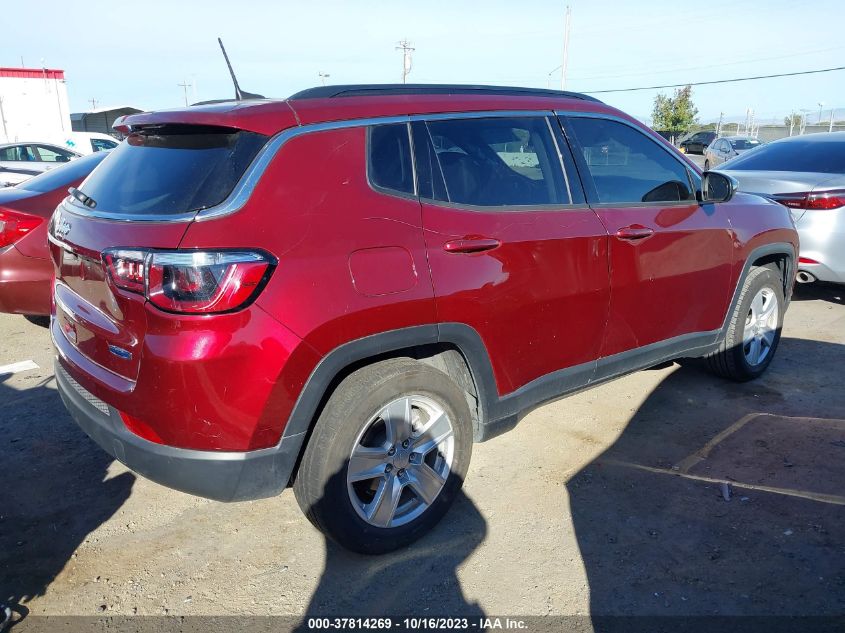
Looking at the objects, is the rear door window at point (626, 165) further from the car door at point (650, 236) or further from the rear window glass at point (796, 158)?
the rear window glass at point (796, 158)

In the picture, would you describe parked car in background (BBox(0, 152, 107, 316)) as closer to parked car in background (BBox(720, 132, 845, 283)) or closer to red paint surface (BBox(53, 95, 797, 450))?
red paint surface (BBox(53, 95, 797, 450))

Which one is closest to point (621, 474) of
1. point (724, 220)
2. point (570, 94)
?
point (724, 220)

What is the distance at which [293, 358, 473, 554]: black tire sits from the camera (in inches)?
101

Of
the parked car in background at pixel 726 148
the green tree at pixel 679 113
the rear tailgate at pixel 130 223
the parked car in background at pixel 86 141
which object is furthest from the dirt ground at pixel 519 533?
the green tree at pixel 679 113

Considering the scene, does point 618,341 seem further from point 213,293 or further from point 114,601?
point 114,601

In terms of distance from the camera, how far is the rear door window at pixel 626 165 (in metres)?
3.48

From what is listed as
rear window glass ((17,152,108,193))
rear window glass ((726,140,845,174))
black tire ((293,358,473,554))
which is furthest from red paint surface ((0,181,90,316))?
rear window glass ((726,140,845,174))

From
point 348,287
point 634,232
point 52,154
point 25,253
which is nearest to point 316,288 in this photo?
point 348,287

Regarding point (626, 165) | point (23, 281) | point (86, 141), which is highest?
point (626, 165)

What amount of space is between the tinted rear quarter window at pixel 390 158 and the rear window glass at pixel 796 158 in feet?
17.4

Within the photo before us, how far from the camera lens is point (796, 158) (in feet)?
22.3

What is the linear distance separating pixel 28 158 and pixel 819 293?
53.2 ft

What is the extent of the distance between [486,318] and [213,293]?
1176 mm

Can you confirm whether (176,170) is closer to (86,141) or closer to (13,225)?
(13,225)
